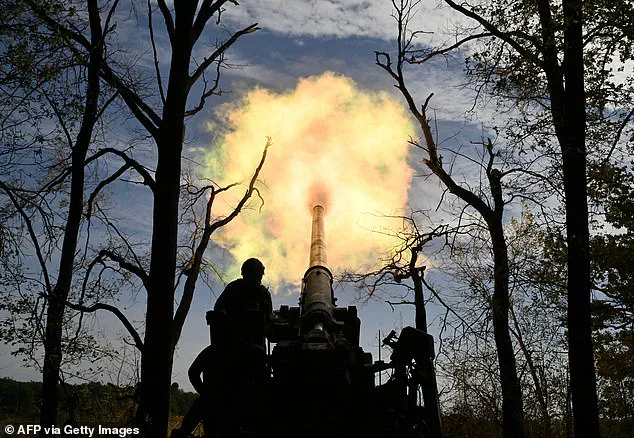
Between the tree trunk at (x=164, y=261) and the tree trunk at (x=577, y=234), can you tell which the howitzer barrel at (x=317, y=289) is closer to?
the tree trunk at (x=164, y=261)

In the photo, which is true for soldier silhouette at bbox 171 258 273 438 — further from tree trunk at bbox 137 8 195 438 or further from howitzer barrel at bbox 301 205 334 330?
howitzer barrel at bbox 301 205 334 330

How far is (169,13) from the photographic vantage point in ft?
40.0

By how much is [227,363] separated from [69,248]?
626cm

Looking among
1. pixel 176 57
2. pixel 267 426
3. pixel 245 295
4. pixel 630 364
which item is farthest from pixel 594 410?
pixel 630 364

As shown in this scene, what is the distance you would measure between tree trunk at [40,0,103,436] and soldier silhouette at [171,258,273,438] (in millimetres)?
4793

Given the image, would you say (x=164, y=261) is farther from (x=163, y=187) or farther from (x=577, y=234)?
(x=577, y=234)

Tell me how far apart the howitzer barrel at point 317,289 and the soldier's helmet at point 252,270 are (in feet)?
4.45

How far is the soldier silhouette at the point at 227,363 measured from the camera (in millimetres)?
7504

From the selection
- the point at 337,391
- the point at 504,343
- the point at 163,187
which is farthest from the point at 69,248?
the point at 504,343

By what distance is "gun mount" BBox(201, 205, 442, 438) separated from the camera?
298 inches

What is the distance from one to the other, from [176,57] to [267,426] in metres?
6.90

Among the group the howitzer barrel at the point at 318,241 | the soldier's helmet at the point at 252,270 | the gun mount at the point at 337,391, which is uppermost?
the howitzer barrel at the point at 318,241

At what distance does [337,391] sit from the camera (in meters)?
7.65

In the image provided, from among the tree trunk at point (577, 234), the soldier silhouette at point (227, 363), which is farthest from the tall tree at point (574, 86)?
the soldier silhouette at point (227, 363)
